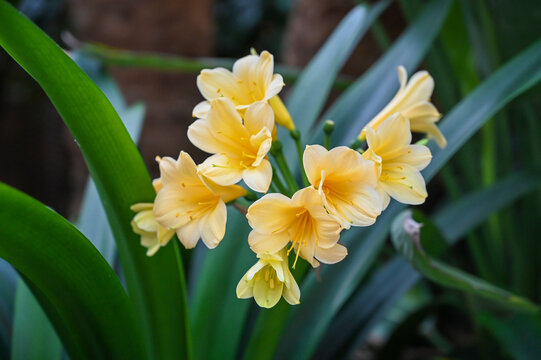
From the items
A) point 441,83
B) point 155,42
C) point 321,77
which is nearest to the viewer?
point 321,77

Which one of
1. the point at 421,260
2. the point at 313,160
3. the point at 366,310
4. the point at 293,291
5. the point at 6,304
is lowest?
the point at 366,310

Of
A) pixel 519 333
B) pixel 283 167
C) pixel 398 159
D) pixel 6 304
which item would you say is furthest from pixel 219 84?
pixel 519 333

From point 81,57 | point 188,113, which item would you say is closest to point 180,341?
point 81,57

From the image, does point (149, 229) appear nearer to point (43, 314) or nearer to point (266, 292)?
point (266, 292)

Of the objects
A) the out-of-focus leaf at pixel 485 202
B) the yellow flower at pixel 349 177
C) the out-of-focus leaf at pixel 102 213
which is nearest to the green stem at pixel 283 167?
the yellow flower at pixel 349 177

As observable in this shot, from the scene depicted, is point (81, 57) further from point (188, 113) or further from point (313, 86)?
point (188, 113)

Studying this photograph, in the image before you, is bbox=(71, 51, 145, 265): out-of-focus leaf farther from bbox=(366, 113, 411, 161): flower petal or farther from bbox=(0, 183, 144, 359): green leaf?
bbox=(366, 113, 411, 161): flower petal
